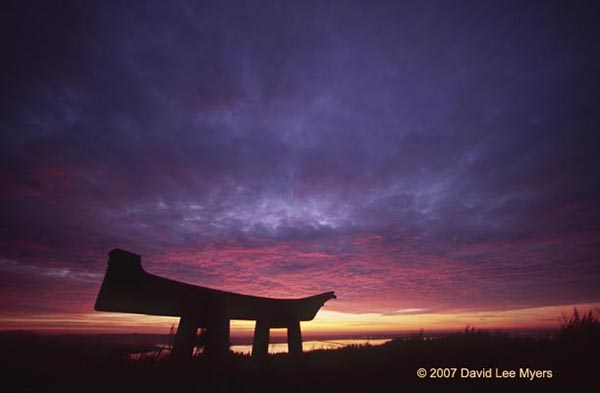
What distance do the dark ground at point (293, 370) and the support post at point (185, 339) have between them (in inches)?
14.5

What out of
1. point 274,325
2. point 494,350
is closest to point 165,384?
point 274,325

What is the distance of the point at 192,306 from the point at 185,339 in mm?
600

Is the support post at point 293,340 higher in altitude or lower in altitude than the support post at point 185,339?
lower

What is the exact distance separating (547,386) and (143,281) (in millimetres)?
7320

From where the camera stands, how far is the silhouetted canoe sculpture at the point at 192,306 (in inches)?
148

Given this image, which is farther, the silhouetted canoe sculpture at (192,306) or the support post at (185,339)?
the support post at (185,339)

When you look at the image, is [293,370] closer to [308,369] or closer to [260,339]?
[308,369]

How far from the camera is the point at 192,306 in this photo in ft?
16.1

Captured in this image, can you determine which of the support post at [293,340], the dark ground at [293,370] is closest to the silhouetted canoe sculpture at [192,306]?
the support post at [293,340]

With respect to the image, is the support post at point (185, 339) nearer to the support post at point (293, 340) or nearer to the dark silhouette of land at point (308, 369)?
the dark silhouette of land at point (308, 369)

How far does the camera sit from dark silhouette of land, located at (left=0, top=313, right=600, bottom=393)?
10.8ft

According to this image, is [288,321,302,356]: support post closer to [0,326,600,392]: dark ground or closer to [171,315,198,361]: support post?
[0,326,600,392]: dark ground

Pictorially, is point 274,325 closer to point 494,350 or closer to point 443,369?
point 443,369

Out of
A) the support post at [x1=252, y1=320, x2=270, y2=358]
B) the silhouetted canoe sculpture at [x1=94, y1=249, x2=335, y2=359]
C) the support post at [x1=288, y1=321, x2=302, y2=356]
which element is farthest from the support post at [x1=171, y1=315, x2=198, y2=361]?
the support post at [x1=288, y1=321, x2=302, y2=356]
